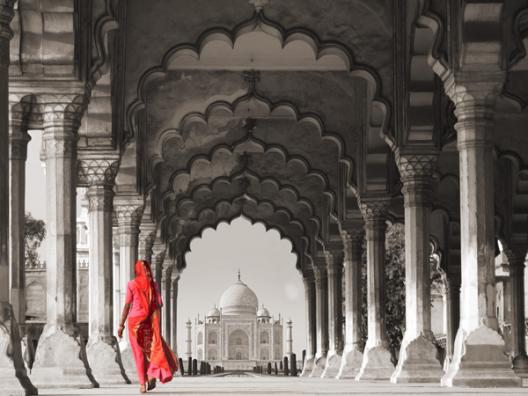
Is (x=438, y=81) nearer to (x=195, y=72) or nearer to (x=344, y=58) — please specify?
(x=344, y=58)

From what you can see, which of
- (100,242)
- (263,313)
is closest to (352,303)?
(100,242)

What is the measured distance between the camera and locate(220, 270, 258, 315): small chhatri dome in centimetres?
13575

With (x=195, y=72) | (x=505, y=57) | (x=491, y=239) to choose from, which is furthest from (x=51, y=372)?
(x=195, y=72)

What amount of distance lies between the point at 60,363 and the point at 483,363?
589 centimetres

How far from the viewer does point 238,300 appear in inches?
5344

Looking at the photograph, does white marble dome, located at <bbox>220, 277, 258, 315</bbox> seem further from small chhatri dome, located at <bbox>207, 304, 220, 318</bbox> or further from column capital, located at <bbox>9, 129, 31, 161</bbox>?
column capital, located at <bbox>9, 129, 31, 161</bbox>

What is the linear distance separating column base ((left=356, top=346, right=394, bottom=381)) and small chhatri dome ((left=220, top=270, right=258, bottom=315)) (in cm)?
10994

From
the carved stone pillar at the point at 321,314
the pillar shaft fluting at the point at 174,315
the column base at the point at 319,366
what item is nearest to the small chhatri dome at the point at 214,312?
the pillar shaft fluting at the point at 174,315

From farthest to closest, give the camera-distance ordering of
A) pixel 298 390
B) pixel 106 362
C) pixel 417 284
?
pixel 106 362 < pixel 417 284 < pixel 298 390

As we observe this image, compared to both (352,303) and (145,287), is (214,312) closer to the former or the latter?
(352,303)

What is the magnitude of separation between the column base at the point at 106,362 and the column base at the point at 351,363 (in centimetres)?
847

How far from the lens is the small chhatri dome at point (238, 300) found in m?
136

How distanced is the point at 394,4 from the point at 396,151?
267cm

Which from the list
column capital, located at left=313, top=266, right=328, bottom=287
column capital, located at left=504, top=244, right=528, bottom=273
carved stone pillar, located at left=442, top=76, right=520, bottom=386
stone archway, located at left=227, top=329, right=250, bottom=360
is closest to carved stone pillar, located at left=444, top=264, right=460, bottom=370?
column capital, located at left=504, top=244, right=528, bottom=273
